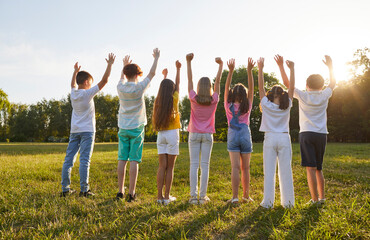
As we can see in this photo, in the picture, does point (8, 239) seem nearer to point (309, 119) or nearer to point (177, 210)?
point (177, 210)

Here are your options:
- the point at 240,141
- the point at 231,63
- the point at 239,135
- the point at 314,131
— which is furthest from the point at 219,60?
the point at 314,131

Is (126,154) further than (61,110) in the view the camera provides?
No

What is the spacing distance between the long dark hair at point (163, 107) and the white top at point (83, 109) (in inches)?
56.8

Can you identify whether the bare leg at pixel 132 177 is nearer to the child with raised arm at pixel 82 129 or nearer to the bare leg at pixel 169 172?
the bare leg at pixel 169 172

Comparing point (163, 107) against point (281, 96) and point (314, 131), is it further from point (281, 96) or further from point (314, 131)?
point (314, 131)

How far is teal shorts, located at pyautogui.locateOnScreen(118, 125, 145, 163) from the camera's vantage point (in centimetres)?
482

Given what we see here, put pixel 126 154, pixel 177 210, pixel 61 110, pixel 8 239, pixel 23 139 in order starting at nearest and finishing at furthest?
pixel 8 239 < pixel 177 210 < pixel 126 154 < pixel 23 139 < pixel 61 110

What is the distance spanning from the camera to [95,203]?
14.6 ft

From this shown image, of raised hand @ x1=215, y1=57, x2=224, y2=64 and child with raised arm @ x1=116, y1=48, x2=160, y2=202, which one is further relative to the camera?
raised hand @ x1=215, y1=57, x2=224, y2=64

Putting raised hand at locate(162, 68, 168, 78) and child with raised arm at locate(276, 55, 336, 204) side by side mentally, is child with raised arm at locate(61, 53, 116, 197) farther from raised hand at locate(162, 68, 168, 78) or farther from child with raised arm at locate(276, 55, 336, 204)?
child with raised arm at locate(276, 55, 336, 204)

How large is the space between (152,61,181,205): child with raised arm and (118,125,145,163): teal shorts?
0.42 meters

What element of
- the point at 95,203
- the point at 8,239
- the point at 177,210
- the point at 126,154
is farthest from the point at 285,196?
the point at 8,239

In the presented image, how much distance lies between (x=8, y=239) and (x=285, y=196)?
3.88 metres

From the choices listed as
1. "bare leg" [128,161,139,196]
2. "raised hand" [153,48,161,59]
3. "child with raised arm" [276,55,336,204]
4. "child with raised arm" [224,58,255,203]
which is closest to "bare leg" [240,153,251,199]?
"child with raised arm" [224,58,255,203]
